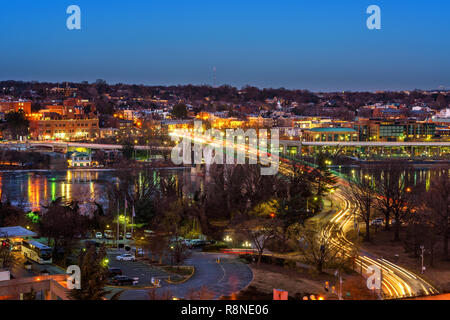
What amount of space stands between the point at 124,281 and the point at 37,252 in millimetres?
1329

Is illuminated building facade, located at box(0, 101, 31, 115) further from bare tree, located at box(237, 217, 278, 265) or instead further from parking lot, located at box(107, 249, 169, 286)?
parking lot, located at box(107, 249, 169, 286)

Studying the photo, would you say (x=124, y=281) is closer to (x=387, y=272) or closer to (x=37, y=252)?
(x=37, y=252)

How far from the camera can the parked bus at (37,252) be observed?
5812mm

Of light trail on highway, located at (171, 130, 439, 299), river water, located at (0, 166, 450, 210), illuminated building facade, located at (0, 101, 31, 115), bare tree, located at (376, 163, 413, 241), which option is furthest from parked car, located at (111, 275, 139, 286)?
illuminated building facade, located at (0, 101, 31, 115)

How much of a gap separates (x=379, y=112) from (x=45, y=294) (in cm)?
3717

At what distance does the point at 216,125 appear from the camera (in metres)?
34.3

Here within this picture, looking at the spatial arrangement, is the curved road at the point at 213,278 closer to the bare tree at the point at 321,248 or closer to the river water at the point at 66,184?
the bare tree at the point at 321,248

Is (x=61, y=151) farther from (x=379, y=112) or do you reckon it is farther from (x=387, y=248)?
(x=379, y=112)

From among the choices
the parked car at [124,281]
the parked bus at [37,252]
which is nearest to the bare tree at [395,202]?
the parked car at [124,281]

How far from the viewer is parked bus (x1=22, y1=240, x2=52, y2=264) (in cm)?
581

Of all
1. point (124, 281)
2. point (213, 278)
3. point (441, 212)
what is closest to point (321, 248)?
point (213, 278)

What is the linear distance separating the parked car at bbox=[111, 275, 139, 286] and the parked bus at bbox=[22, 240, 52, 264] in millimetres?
1043

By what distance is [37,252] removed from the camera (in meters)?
5.92

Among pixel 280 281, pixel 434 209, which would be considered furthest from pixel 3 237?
pixel 434 209
